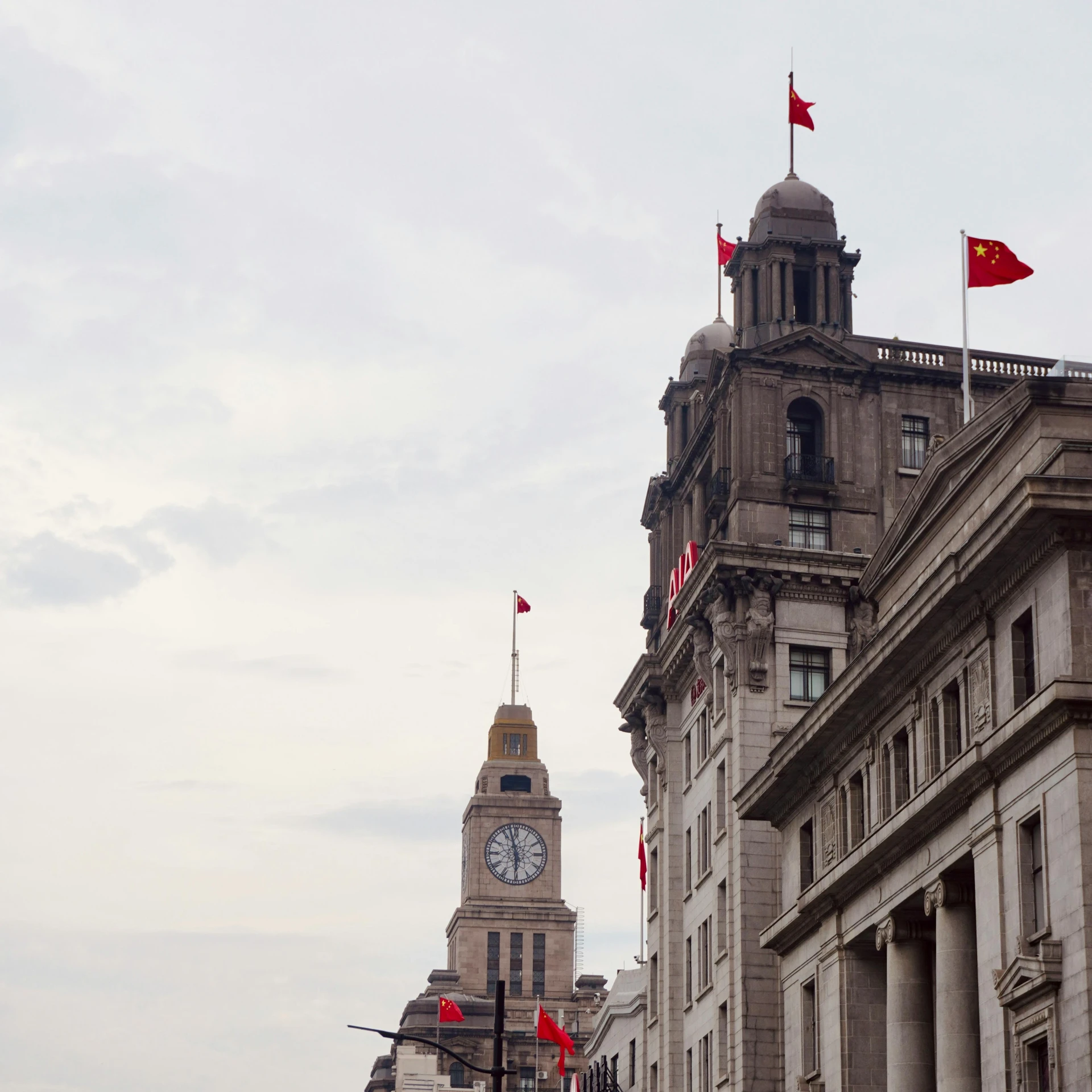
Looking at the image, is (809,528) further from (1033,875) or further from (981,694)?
(1033,875)

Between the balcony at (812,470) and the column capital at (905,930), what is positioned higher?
the balcony at (812,470)

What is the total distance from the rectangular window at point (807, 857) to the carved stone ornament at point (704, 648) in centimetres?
1929

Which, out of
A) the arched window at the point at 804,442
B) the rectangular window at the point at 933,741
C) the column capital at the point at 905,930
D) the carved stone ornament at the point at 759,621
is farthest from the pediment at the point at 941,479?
the arched window at the point at 804,442

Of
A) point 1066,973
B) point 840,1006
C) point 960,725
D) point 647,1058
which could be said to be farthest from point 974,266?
point 647,1058

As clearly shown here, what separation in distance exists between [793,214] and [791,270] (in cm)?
321

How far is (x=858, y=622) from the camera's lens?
3356 inches

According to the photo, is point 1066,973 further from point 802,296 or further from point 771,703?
point 802,296

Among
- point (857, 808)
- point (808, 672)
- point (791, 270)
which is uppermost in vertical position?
point (791, 270)

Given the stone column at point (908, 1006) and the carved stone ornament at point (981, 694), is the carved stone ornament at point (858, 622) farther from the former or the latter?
the carved stone ornament at point (981, 694)

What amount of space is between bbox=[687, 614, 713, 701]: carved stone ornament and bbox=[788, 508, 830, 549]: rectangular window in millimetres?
5080

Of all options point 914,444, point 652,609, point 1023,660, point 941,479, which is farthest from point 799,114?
point 1023,660

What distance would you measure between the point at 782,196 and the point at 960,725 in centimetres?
4732

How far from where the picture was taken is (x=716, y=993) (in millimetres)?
82688

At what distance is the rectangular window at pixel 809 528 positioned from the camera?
88.9 metres
